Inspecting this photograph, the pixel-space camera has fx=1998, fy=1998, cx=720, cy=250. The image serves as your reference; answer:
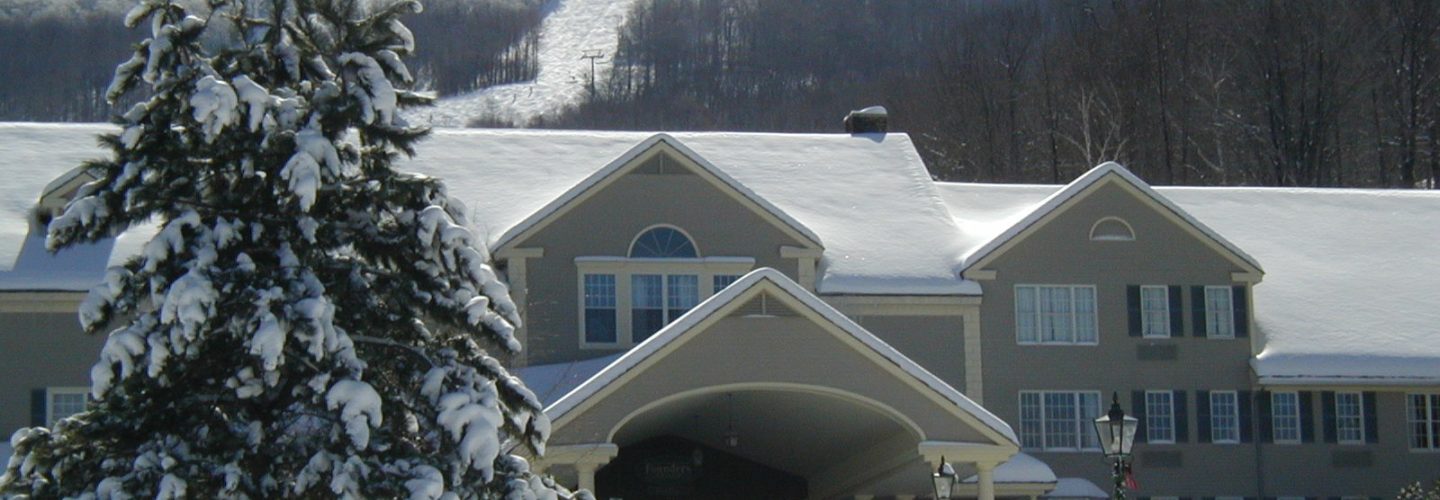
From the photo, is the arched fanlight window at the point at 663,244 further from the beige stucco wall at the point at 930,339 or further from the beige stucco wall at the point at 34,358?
the beige stucco wall at the point at 34,358

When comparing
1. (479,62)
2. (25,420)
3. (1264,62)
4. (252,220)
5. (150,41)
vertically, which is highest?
(479,62)

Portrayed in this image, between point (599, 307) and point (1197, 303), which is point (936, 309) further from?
point (599, 307)

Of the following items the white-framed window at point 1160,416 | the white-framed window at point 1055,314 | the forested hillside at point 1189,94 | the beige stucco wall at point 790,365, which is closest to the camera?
the beige stucco wall at point 790,365

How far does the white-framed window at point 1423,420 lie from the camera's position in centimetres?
3738

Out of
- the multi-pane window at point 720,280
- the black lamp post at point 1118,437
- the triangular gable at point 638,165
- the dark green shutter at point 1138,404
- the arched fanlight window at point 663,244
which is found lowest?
the dark green shutter at point 1138,404

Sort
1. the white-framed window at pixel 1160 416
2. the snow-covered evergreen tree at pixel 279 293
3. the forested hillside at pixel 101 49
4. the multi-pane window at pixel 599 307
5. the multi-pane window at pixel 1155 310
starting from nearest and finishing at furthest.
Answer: the snow-covered evergreen tree at pixel 279 293 → the multi-pane window at pixel 599 307 → the white-framed window at pixel 1160 416 → the multi-pane window at pixel 1155 310 → the forested hillside at pixel 101 49

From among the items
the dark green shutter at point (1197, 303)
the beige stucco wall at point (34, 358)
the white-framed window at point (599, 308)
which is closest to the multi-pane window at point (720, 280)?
the white-framed window at point (599, 308)

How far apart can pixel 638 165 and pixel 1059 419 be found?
356 inches

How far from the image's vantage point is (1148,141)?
2805 inches

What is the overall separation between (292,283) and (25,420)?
60.6ft

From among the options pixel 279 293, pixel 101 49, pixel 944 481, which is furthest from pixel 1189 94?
pixel 279 293

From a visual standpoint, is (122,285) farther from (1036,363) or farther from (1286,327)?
(1286,327)

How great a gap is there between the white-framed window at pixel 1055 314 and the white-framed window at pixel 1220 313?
7.23 feet

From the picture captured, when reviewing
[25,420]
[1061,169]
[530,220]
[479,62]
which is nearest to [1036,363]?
[530,220]
